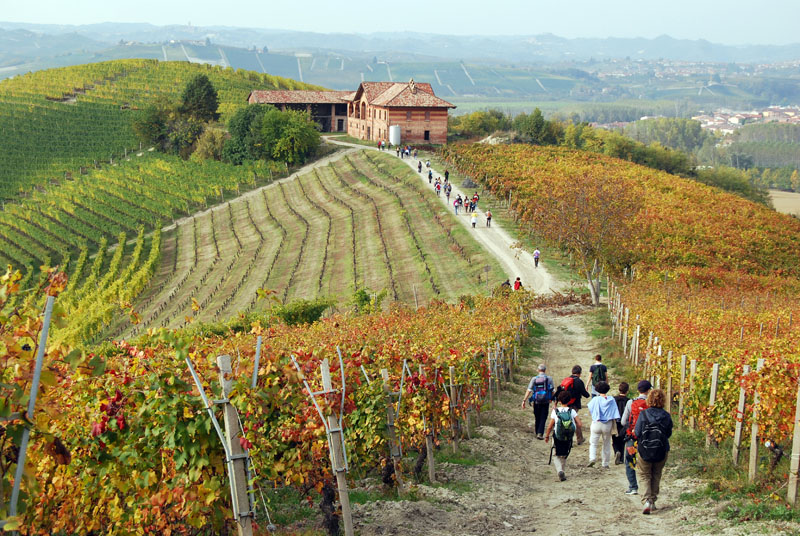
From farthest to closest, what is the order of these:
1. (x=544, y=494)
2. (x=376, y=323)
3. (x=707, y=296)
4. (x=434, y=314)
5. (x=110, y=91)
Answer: (x=110, y=91)
(x=707, y=296)
(x=434, y=314)
(x=376, y=323)
(x=544, y=494)

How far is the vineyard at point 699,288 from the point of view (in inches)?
503

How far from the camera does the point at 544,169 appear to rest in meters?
63.2

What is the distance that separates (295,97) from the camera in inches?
3718

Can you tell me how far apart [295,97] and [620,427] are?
279 feet

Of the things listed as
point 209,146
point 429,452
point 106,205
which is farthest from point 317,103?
point 429,452

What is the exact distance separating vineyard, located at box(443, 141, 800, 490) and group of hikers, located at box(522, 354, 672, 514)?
149cm

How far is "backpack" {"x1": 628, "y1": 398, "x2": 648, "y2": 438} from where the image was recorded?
39.4 ft

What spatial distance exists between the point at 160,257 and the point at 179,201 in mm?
13588

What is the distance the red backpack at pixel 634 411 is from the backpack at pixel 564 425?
0.97 meters

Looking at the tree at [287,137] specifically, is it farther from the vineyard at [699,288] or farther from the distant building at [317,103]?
the vineyard at [699,288]

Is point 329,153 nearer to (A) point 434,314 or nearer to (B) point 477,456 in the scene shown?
(A) point 434,314

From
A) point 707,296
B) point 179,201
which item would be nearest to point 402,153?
point 179,201

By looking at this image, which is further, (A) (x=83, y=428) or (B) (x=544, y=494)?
(B) (x=544, y=494)

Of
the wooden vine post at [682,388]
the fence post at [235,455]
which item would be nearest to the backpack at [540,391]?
the wooden vine post at [682,388]
